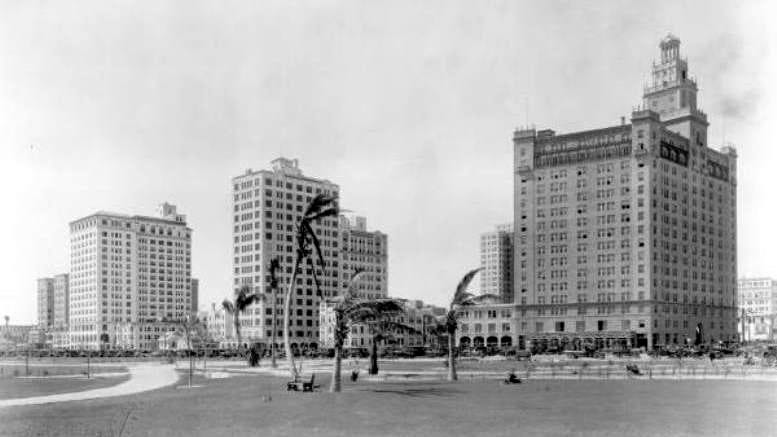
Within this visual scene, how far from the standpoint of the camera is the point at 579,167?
159000 mm

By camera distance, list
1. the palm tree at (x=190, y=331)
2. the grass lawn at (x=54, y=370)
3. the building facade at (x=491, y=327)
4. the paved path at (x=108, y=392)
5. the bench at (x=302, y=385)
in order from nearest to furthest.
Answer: the paved path at (x=108, y=392) → the bench at (x=302, y=385) → the palm tree at (x=190, y=331) → the grass lawn at (x=54, y=370) → the building facade at (x=491, y=327)

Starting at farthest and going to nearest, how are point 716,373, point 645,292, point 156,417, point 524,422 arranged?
point 645,292
point 716,373
point 156,417
point 524,422

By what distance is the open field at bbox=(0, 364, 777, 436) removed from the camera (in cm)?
2509

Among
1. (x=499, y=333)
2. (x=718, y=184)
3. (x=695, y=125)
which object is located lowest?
(x=499, y=333)

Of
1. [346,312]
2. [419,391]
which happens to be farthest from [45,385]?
[419,391]

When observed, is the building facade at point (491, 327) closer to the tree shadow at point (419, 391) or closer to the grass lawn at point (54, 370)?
the grass lawn at point (54, 370)

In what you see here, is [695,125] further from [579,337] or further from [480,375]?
[480,375]

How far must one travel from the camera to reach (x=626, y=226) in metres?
154

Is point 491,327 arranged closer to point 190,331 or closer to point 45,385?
point 190,331

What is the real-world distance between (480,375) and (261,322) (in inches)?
5816

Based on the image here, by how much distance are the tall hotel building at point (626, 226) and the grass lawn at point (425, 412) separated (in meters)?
113

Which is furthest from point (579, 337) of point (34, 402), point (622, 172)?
point (34, 402)

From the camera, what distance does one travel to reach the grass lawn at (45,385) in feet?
135

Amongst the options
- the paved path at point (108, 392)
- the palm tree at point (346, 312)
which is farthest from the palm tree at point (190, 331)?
the palm tree at point (346, 312)
